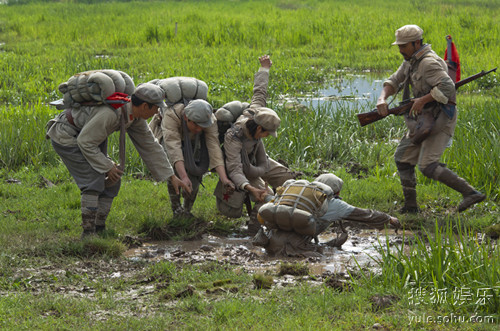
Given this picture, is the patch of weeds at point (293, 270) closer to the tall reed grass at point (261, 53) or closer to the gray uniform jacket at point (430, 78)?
the gray uniform jacket at point (430, 78)

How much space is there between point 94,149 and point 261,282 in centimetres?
188

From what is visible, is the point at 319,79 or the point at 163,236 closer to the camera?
the point at 163,236

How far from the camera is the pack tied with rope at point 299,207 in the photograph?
5.80 metres

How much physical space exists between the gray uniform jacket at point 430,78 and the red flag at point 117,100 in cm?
289

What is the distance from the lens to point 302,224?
5.81 metres

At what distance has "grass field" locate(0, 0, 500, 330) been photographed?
4.44 m

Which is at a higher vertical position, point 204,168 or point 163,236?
point 204,168

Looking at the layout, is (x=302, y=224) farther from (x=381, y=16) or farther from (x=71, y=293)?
(x=381, y=16)

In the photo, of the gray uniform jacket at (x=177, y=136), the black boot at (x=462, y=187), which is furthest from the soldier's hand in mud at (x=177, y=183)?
the black boot at (x=462, y=187)

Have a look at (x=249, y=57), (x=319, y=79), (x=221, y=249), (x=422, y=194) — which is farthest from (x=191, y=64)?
(x=221, y=249)

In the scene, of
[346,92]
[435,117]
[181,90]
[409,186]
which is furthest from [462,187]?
[346,92]

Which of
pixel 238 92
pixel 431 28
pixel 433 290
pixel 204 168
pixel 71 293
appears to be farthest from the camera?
pixel 431 28

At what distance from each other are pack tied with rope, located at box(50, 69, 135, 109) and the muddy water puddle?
1.37 m

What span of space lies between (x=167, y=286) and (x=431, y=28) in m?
16.0
